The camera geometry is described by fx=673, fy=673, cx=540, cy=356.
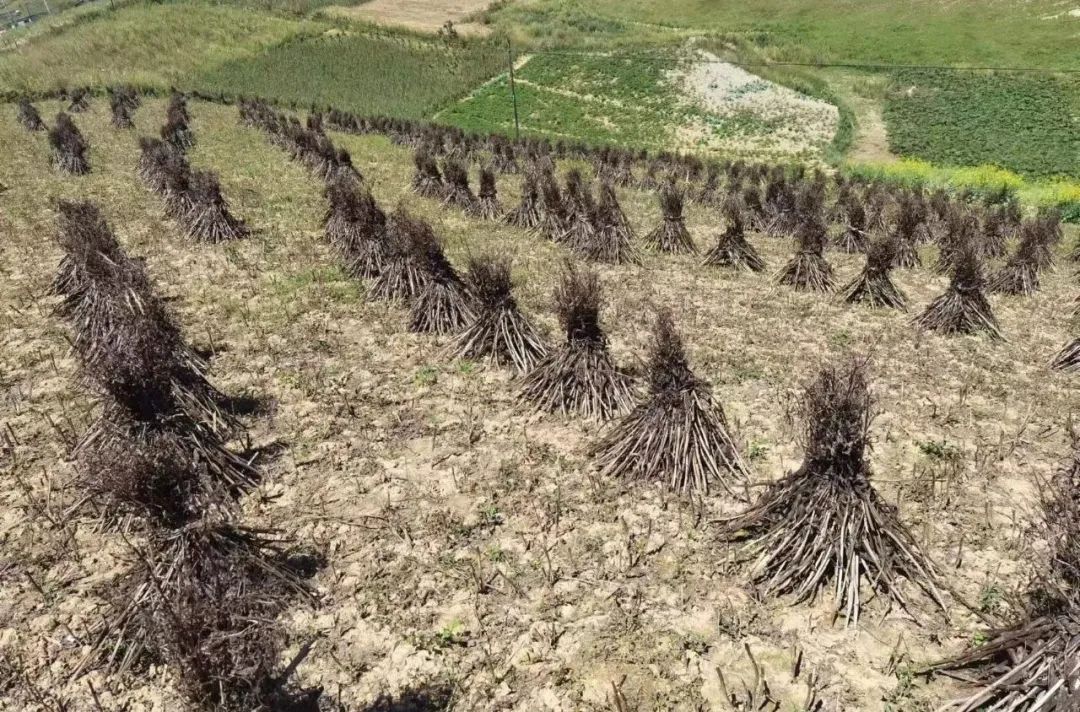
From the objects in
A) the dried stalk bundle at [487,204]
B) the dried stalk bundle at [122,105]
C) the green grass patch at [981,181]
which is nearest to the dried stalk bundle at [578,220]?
the dried stalk bundle at [487,204]

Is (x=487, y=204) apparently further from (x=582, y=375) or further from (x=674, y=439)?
(x=674, y=439)

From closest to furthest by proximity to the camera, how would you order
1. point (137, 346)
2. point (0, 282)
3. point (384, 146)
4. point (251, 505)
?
point (137, 346) → point (251, 505) → point (0, 282) → point (384, 146)

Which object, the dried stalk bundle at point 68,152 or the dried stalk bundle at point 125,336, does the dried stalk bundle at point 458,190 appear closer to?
the dried stalk bundle at point 125,336

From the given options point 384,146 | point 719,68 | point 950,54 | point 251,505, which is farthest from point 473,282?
point 950,54

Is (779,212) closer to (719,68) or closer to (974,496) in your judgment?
(974,496)

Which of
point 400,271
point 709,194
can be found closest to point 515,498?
point 400,271

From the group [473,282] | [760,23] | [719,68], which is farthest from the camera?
[760,23]
